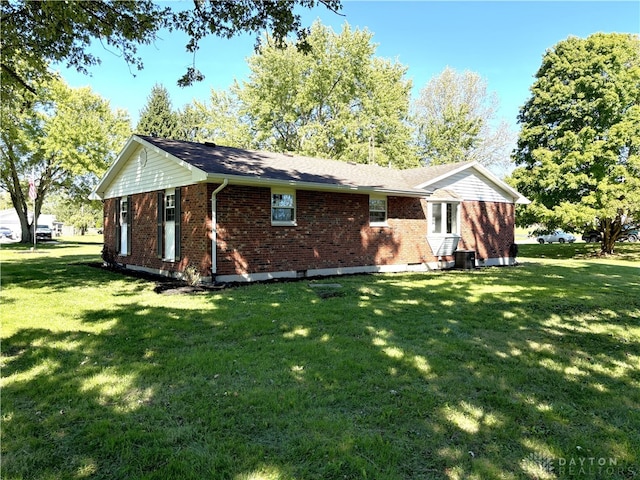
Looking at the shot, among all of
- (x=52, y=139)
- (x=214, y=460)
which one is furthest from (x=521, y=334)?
(x=52, y=139)

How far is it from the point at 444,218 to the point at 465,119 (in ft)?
68.7

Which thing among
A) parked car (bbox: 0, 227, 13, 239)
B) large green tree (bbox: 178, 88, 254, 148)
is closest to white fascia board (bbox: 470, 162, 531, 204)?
large green tree (bbox: 178, 88, 254, 148)

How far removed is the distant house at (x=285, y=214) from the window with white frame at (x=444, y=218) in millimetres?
40

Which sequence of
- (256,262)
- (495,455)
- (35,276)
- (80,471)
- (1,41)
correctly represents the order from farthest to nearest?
(35,276)
(256,262)
(1,41)
(495,455)
(80,471)

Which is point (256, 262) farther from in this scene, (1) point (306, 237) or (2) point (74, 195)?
(2) point (74, 195)

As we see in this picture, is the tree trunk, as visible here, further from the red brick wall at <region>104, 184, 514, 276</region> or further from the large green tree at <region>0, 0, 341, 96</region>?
the large green tree at <region>0, 0, 341, 96</region>

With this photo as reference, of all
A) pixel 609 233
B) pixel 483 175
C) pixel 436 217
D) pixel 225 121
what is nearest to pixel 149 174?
pixel 436 217

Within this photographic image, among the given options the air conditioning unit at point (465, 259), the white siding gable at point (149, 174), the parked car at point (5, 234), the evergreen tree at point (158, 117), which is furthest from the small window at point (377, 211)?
the parked car at point (5, 234)

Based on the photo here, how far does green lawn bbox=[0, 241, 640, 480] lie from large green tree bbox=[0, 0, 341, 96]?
578 centimetres

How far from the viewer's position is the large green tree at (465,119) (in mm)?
33188

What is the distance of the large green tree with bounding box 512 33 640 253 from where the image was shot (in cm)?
2066

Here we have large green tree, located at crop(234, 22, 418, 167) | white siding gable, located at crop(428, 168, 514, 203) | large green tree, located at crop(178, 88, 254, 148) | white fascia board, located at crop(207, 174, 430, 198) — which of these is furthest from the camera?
large green tree, located at crop(178, 88, 254, 148)

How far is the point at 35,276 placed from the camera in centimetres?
1170

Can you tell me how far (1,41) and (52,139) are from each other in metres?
21.1
